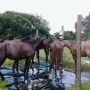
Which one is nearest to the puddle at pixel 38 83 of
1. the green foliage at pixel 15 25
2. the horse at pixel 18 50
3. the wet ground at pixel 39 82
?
the wet ground at pixel 39 82

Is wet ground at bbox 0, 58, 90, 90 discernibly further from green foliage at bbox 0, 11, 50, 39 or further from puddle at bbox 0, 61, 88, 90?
green foliage at bbox 0, 11, 50, 39

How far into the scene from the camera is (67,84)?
648 cm

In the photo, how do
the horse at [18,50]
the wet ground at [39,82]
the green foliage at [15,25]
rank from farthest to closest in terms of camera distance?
the green foliage at [15,25] → the horse at [18,50] → the wet ground at [39,82]

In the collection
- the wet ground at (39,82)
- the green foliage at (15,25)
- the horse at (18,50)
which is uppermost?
the green foliage at (15,25)

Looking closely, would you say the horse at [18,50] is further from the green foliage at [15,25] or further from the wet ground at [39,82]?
the green foliage at [15,25]

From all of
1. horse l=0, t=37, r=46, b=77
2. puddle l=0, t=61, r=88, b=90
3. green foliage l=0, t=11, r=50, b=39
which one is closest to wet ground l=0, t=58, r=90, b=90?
puddle l=0, t=61, r=88, b=90

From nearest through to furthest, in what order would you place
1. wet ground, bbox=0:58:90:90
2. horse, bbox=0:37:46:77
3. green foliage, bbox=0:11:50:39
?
wet ground, bbox=0:58:90:90
horse, bbox=0:37:46:77
green foliage, bbox=0:11:50:39


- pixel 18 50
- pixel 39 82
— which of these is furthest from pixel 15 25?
pixel 39 82

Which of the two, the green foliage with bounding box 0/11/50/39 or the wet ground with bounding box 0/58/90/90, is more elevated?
the green foliage with bounding box 0/11/50/39

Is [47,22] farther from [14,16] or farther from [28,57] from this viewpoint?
[28,57]

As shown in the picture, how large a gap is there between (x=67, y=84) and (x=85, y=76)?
164cm

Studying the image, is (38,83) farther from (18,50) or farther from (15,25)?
(15,25)

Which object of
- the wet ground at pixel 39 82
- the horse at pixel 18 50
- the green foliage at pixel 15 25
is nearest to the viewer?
the wet ground at pixel 39 82

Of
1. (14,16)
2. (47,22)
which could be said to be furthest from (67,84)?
(47,22)
